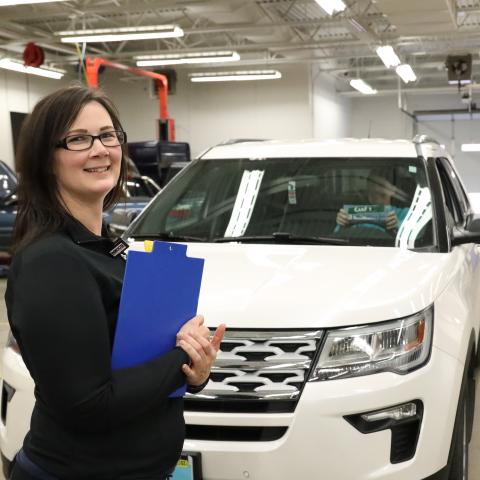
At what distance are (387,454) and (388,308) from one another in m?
0.48

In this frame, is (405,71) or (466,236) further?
(405,71)

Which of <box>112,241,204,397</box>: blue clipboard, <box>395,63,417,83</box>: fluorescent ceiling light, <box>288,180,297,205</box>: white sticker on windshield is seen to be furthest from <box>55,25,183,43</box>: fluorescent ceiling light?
<box>112,241,204,397</box>: blue clipboard

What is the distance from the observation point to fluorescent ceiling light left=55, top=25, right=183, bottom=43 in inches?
494

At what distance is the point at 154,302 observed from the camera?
134 cm

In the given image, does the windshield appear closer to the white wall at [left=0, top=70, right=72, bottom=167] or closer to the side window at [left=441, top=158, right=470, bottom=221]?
the side window at [left=441, top=158, right=470, bottom=221]

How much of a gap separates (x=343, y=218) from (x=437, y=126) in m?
24.2

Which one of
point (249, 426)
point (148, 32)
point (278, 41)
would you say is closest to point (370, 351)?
point (249, 426)

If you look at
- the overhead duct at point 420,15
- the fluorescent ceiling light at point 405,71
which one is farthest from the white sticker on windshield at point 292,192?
the fluorescent ceiling light at point 405,71

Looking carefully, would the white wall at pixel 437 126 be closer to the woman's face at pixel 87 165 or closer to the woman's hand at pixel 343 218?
the woman's hand at pixel 343 218

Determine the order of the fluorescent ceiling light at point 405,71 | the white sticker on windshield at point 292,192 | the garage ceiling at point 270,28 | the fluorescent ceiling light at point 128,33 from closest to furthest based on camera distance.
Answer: the white sticker on windshield at point 292,192 → the fluorescent ceiling light at point 128,33 → the garage ceiling at point 270,28 → the fluorescent ceiling light at point 405,71

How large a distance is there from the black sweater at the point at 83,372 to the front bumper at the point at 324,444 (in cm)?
78

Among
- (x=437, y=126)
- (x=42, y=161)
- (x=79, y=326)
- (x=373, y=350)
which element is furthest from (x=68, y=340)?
(x=437, y=126)

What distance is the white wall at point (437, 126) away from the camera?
25812 mm

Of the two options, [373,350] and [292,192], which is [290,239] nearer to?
[292,192]
